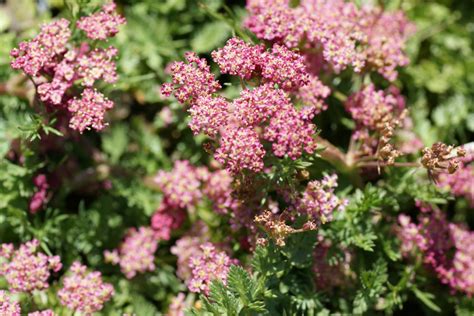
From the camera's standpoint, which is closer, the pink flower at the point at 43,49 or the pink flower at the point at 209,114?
the pink flower at the point at 209,114

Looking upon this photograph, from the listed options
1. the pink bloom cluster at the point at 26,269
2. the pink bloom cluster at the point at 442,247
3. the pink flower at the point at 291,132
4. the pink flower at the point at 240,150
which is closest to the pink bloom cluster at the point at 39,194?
the pink bloom cluster at the point at 26,269

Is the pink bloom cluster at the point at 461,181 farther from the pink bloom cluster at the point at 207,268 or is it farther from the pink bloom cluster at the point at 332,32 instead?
the pink bloom cluster at the point at 207,268

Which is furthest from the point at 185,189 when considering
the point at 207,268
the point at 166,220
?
the point at 207,268

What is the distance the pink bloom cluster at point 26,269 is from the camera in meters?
2.86

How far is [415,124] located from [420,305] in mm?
1156

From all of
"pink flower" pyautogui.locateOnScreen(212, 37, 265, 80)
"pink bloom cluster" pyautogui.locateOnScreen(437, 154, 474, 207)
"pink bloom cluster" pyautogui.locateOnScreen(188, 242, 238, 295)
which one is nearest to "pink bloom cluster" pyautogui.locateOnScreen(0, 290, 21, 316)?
"pink bloom cluster" pyautogui.locateOnScreen(188, 242, 238, 295)

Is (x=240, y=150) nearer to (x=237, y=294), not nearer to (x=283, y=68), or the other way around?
(x=283, y=68)

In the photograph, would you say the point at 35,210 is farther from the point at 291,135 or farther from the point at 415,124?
the point at 415,124

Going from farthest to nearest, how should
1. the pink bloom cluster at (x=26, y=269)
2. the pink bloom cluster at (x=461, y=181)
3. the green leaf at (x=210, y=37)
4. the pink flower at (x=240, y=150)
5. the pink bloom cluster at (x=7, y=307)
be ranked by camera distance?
the green leaf at (x=210, y=37) < the pink bloom cluster at (x=461, y=181) < the pink bloom cluster at (x=26, y=269) < the pink bloom cluster at (x=7, y=307) < the pink flower at (x=240, y=150)

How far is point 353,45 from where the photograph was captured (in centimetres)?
292

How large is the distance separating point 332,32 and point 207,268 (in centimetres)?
134

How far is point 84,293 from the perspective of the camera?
2.88m

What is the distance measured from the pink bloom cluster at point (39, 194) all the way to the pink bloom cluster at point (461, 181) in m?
2.20

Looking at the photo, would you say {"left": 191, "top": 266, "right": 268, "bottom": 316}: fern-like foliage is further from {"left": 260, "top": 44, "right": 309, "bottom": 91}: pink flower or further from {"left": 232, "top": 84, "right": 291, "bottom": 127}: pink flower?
{"left": 260, "top": 44, "right": 309, "bottom": 91}: pink flower
